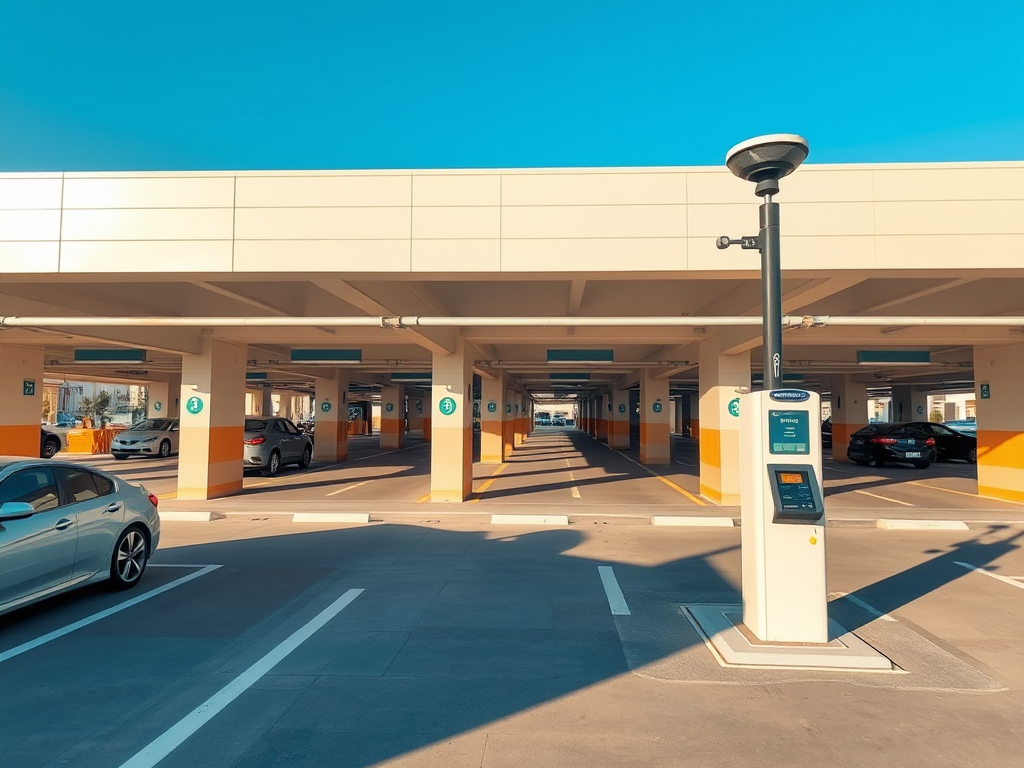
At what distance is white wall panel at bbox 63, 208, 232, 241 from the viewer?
7.75m

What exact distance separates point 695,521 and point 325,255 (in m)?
7.49

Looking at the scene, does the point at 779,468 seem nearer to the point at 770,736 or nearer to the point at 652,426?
the point at 770,736

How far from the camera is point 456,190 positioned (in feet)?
25.7

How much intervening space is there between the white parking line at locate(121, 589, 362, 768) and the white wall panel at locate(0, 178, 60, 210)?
257 inches

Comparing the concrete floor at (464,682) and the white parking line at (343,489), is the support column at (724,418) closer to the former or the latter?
the concrete floor at (464,682)

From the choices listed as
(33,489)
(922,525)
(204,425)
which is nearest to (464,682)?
(33,489)

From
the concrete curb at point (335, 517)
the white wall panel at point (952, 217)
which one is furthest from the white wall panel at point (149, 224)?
the white wall panel at point (952, 217)

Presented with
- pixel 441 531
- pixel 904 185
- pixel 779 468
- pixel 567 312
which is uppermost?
pixel 904 185

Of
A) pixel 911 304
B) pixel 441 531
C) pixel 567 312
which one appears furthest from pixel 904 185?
pixel 441 531

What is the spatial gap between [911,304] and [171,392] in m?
29.8

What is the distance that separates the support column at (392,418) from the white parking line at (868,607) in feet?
89.0

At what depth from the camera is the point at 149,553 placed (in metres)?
6.91

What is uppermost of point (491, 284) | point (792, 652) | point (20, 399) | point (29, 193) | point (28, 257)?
point (29, 193)

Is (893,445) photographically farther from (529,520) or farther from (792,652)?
(792,652)
